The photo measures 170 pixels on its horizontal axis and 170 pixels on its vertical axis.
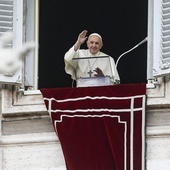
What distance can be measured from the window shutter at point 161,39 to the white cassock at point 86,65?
409 millimetres

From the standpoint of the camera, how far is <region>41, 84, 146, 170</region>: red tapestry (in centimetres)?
736

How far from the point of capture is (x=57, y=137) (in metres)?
7.70

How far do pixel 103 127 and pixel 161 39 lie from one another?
0.89 meters

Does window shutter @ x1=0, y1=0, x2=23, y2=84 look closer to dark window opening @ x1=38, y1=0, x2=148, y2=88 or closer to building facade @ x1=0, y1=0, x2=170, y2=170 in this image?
building facade @ x1=0, y1=0, x2=170, y2=170

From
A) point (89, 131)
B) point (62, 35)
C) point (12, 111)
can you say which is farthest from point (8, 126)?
point (62, 35)

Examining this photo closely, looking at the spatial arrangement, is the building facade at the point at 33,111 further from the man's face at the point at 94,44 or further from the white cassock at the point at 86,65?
the man's face at the point at 94,44

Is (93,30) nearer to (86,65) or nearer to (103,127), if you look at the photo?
(86,65)

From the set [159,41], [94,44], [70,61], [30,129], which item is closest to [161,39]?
[159,41]

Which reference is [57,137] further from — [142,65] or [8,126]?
[142,65]

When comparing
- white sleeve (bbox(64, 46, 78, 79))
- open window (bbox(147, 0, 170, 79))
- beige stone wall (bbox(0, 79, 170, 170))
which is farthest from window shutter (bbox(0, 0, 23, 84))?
open window (bbox(147, 0, 170, 79))

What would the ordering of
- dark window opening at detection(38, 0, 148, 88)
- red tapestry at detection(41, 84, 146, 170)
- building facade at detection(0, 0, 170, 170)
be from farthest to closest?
dark window opening at detection(38, 0, 148, 88), building facade at detection(0, 0, 170, 170), red tapestry at detection(41, 84, 146, 170)

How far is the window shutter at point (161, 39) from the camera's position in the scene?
24.4ft

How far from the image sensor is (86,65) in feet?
25.4

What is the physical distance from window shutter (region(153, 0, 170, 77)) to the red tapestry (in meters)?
0.22
